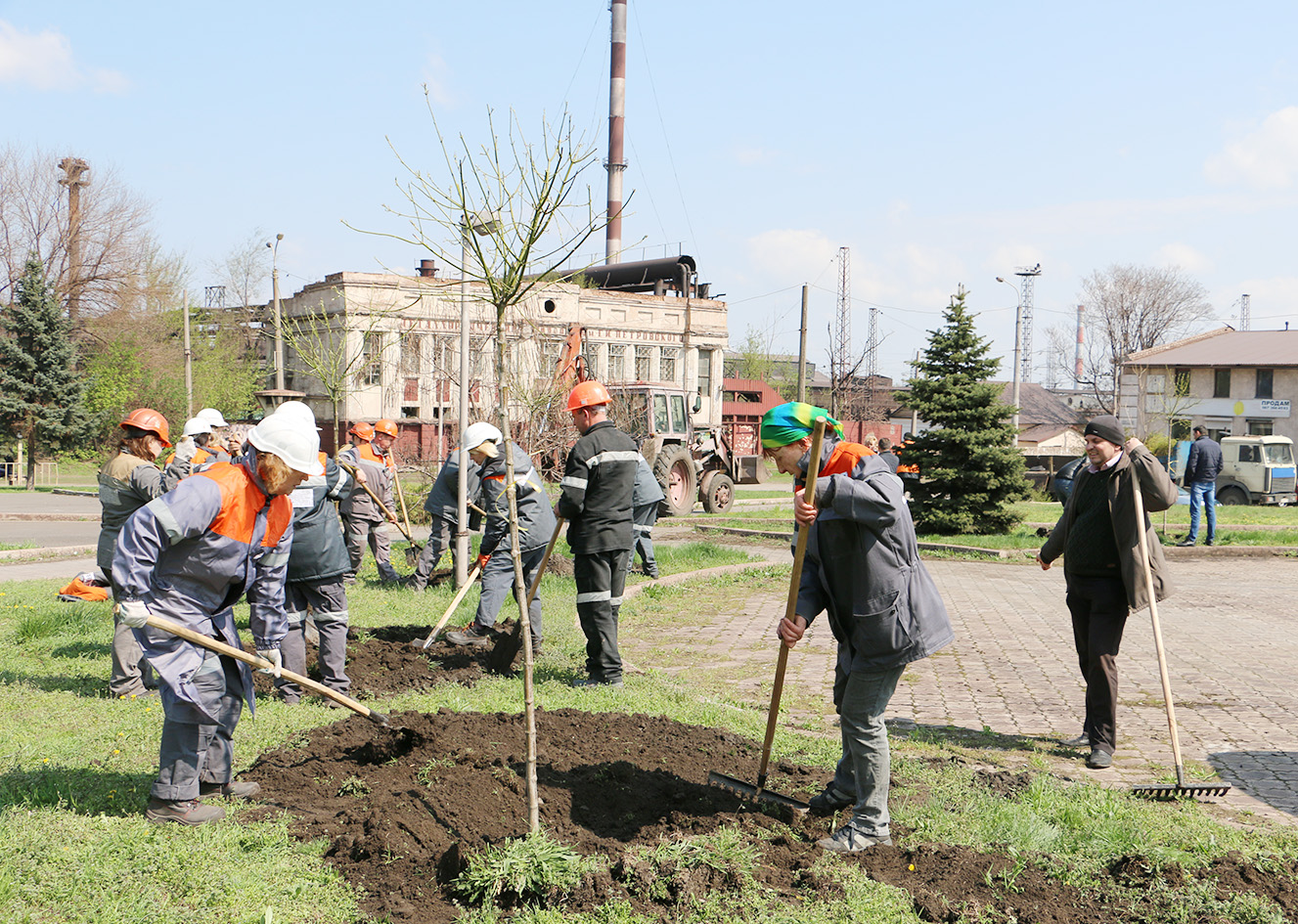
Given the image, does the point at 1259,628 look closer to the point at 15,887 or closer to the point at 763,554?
the point at 763,554

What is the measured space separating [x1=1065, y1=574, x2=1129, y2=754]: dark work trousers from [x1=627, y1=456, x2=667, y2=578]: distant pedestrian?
152 inches

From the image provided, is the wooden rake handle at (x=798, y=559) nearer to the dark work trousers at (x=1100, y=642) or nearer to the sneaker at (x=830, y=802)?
the sneaker at (x=830, y=802)

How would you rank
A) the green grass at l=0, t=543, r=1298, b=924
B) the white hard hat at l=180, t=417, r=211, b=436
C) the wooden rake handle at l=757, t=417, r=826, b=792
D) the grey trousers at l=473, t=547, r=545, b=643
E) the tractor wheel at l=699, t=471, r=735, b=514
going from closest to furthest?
the green grass at l=0, t=543, r=1298, b=924
the wooden rake handle at l=757, t=417, r=826, b=792
the grey trousers at l=473, t=547, r=545, b=643
the white hard hat at l=180, t=417, r=211, b=436
the tractor wheel at l=699, t=471, r=735, b=514

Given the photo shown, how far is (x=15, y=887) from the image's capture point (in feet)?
10.8

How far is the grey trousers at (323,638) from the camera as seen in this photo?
6.02 metres

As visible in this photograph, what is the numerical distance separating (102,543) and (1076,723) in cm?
651

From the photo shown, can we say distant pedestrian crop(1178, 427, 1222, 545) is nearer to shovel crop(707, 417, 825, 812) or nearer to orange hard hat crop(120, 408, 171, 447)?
shovel crop(707, 417, 825, 812)

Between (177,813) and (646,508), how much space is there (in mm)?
6590

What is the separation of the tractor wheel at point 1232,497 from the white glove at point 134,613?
31389 mm

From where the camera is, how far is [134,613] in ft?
12.4

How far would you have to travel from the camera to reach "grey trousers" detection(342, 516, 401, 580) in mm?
10758

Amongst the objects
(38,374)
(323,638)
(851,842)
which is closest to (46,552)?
(323,638)

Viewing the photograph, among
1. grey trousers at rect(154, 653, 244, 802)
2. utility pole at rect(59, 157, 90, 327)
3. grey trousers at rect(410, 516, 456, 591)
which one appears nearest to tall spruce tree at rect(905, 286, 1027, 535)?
grey trousers at rect(410, 516, 456, 591)

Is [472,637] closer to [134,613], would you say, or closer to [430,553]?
[430,553]
